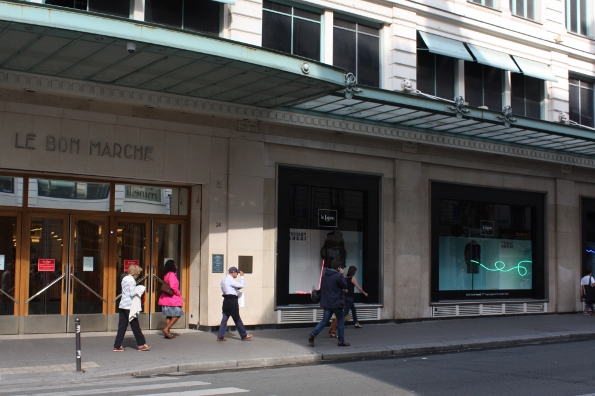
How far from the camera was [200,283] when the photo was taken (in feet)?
57.5

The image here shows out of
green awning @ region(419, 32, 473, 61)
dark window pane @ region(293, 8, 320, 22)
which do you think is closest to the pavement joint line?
dark window pane @ region(293, 8, 320, 22)

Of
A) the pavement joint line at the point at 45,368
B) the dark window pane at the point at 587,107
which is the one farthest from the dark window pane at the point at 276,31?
the dark window pane at the point at 587,107

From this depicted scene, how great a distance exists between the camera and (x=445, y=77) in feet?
72.5

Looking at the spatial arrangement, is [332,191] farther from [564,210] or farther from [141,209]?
[564,210]

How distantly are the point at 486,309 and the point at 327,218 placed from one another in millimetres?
6641

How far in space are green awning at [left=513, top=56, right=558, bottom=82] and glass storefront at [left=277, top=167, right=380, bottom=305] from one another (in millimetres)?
6760

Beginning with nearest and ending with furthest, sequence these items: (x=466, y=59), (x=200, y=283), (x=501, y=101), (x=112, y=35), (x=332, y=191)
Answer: (x=112, y=35) → (x=200, y=283) → (x=332, y=191) → (x=466, y=59) → (x=501, y=101)

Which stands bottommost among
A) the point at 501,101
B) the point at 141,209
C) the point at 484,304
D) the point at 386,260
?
the point at 484,304

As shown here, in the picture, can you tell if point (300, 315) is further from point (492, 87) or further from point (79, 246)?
point (492, 87)

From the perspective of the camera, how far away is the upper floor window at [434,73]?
21453mm

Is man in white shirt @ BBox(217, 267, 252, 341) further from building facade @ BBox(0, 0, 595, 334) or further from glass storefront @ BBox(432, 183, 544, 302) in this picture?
glass storefront @ BBox(432, 183, 544, 302)

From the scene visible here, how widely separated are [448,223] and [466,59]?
511 cm

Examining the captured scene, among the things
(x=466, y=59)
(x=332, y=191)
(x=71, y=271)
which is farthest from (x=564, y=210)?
(x=71, y=271)

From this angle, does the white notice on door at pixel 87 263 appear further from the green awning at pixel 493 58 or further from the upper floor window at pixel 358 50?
the green awning at pixel 493 58
